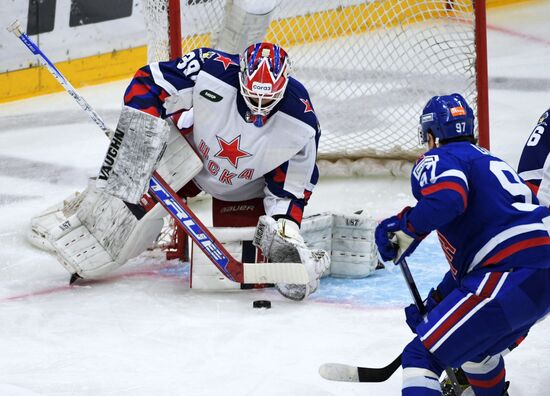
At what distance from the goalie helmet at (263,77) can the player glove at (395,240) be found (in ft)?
3.08

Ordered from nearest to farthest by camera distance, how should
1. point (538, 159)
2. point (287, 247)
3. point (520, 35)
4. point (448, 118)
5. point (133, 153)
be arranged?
point (448, 118), point (538, 159), point (133, 153), point (287, 247), point (520, 35)

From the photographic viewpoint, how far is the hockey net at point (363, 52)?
180 inches

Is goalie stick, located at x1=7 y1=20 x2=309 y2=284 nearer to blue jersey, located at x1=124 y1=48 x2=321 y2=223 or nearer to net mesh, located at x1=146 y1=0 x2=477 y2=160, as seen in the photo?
blue jersey, located at x1=124 y1=48 x2=321 y2=223

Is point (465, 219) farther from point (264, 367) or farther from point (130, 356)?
point (130, 356)

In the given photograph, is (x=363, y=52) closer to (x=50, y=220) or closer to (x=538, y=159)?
(x=50, y=220)

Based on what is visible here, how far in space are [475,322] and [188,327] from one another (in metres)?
1.30

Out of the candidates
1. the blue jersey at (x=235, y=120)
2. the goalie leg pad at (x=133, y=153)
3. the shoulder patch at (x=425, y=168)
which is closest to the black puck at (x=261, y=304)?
the blue jersey at (x=235, y=120)

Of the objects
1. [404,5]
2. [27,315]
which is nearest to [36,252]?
[27,315]

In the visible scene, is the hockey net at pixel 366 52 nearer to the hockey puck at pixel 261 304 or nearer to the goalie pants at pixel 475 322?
the hockey puck at pixel 261 304

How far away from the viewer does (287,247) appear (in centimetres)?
→ 380

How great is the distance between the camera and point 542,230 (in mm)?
2664

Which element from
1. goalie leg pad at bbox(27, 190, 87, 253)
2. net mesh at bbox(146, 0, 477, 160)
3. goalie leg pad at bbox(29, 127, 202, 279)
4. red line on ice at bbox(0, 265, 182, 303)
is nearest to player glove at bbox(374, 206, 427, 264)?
goalie leg pad at bbox(29, 127, 202, 279)

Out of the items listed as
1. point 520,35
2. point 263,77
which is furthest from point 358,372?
point 520,35

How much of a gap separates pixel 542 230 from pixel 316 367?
3.07 feet
